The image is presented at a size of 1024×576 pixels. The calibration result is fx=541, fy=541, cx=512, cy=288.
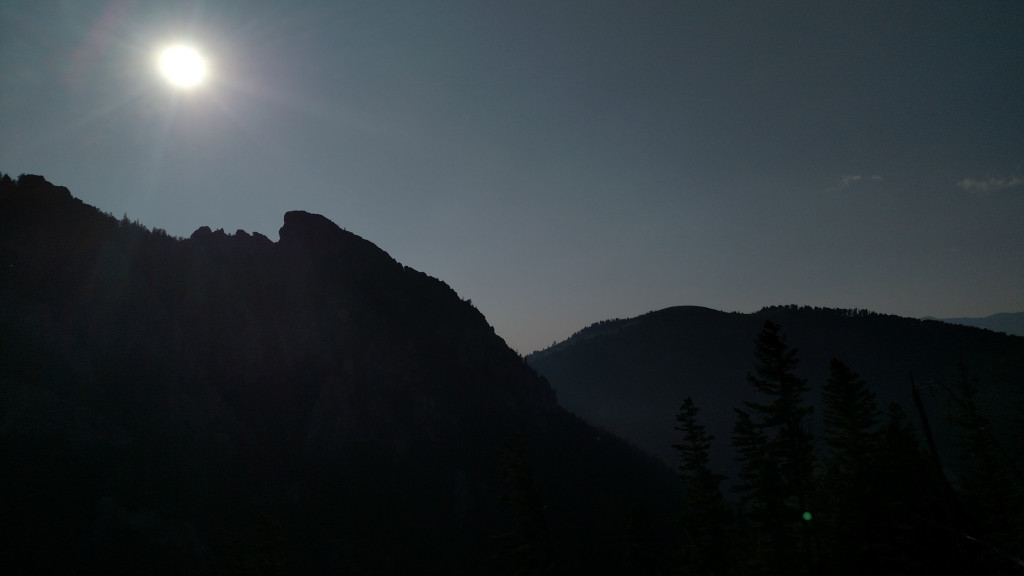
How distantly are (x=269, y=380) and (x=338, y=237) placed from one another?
36.7 meters

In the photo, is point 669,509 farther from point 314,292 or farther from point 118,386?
point 118,386

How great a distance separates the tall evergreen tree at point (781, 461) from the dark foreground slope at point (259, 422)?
11.9 m

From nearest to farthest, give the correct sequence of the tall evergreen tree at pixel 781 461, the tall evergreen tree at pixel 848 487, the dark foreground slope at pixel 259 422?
the tall evergreen tree at pixel 848 487
the tall evergreen tree at pixel 781 461
the dark foreground slope at pixel 259 422

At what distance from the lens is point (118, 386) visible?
205ft

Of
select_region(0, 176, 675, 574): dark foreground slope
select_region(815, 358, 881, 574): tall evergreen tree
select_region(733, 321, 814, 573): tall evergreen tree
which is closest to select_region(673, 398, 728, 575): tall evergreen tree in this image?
select_region(733, 321, 814, 573): tall evergreen tree

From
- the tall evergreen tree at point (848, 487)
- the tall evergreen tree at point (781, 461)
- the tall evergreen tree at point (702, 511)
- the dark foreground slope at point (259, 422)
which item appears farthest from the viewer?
the dark foreground slope at point (259, 422)

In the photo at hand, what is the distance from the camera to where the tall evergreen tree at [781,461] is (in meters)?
25.5

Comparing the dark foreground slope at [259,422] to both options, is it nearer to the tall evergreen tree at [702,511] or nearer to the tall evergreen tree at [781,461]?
the tall evergreen tree at [702,511]

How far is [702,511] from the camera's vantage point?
29500mm

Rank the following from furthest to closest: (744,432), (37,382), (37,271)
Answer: (37,271)
(37,382)
(744,432)

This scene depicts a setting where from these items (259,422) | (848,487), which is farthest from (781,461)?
(259,422)

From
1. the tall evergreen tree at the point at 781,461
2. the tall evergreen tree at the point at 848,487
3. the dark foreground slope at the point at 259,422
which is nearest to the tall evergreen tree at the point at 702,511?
the tall evergreen tree at the point at 781,461

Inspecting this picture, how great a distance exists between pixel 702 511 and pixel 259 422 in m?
67.2

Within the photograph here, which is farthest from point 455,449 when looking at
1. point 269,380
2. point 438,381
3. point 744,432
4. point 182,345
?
point 744,432
